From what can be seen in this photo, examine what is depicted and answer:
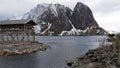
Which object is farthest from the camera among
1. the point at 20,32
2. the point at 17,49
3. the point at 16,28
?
the point at 16,28

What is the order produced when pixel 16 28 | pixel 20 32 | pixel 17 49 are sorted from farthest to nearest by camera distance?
pixel 16 28 < pixel 20 32 < pixel 17 49

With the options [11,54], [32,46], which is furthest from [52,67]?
[32,46]

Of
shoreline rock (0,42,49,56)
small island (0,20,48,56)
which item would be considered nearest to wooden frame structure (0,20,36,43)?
small island (0,20,48,56)

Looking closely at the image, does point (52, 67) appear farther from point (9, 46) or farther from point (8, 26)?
point (8, 26)

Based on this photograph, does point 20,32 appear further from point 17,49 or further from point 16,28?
point 17,49

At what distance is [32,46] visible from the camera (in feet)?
246

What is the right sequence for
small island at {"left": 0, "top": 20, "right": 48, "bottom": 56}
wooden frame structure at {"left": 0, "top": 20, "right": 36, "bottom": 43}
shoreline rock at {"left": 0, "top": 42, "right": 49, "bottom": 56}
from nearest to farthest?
shoreline rock at {"left": 0, "top": 42, "right": 49, "bottom": 56}, small island at {"left": 0, "top": 20, "right": 48, "bottom": 56}, wooden frame structure at {"left": 0, "top": 20, "right": 36, "bottom": 43}

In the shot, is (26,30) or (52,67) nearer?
(52,67)

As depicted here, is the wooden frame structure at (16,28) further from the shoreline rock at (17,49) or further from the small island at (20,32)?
the shoreline rock at (17,49)

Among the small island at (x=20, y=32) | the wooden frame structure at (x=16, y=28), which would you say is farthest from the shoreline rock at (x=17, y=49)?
the wooden frame structure at (x=16, y=28)

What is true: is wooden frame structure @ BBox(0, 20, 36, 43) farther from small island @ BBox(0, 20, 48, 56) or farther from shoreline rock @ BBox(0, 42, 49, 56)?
shoreline rock @ BBox(0, 42, 49, 56)

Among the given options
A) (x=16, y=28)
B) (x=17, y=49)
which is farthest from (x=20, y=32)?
(x=17, y=49)

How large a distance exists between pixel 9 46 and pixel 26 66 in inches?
870

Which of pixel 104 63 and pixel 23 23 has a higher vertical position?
pixel 23 23
